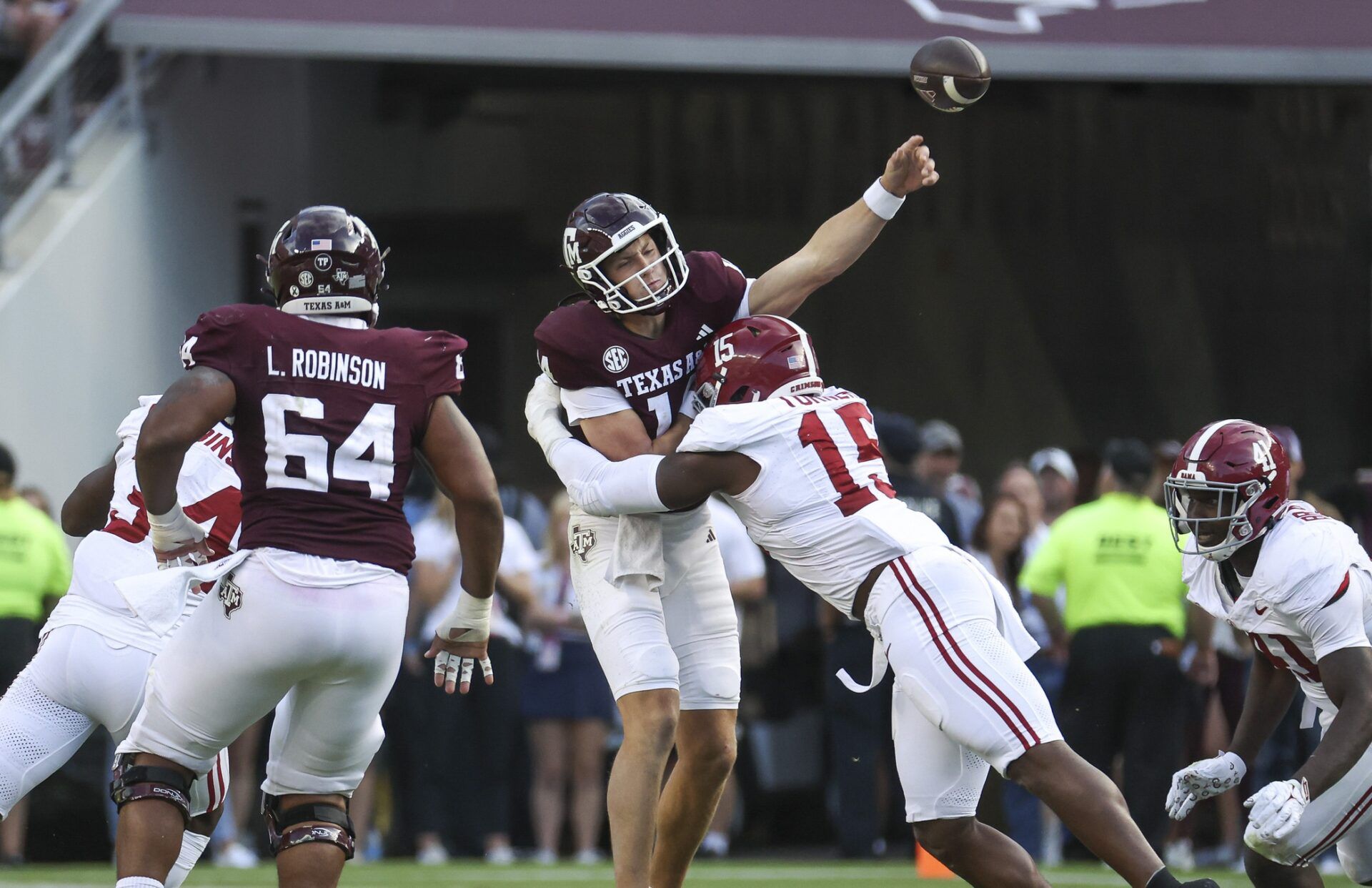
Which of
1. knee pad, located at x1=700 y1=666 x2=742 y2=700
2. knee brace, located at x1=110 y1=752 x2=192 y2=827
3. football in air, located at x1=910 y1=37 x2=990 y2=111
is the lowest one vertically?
knee brace, located at x1=110 y1=752 x2=192 y2=827

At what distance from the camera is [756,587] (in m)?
8.92

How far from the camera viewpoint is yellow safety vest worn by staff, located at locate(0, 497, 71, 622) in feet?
28.0

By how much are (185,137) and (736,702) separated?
8.04 meters

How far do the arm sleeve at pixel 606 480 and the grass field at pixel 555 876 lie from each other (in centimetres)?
298

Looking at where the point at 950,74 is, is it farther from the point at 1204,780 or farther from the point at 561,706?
the point at 561,706

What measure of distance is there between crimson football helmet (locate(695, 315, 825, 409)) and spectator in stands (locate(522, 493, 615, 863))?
3.97m

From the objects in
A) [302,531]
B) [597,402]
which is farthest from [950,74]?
[302,531]

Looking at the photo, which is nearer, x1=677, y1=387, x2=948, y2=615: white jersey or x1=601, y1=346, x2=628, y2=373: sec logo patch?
x1=677, y1=387, x2=948, y2=615: white jersey

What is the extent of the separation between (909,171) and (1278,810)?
2.08 m

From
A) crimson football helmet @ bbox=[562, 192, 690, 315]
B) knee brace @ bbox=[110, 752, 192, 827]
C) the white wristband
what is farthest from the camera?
the white wristband

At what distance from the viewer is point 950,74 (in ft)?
17.7

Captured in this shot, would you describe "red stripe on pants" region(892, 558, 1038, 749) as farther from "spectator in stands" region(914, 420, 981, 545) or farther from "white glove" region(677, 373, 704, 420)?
"spectator in stands" region(914, 420, 981, 545)

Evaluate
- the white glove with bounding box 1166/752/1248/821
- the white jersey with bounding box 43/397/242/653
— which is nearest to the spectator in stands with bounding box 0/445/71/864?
the white jersey with bounding box 43/397/242/653

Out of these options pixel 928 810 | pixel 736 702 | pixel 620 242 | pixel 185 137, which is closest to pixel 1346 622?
pixel 928 810
